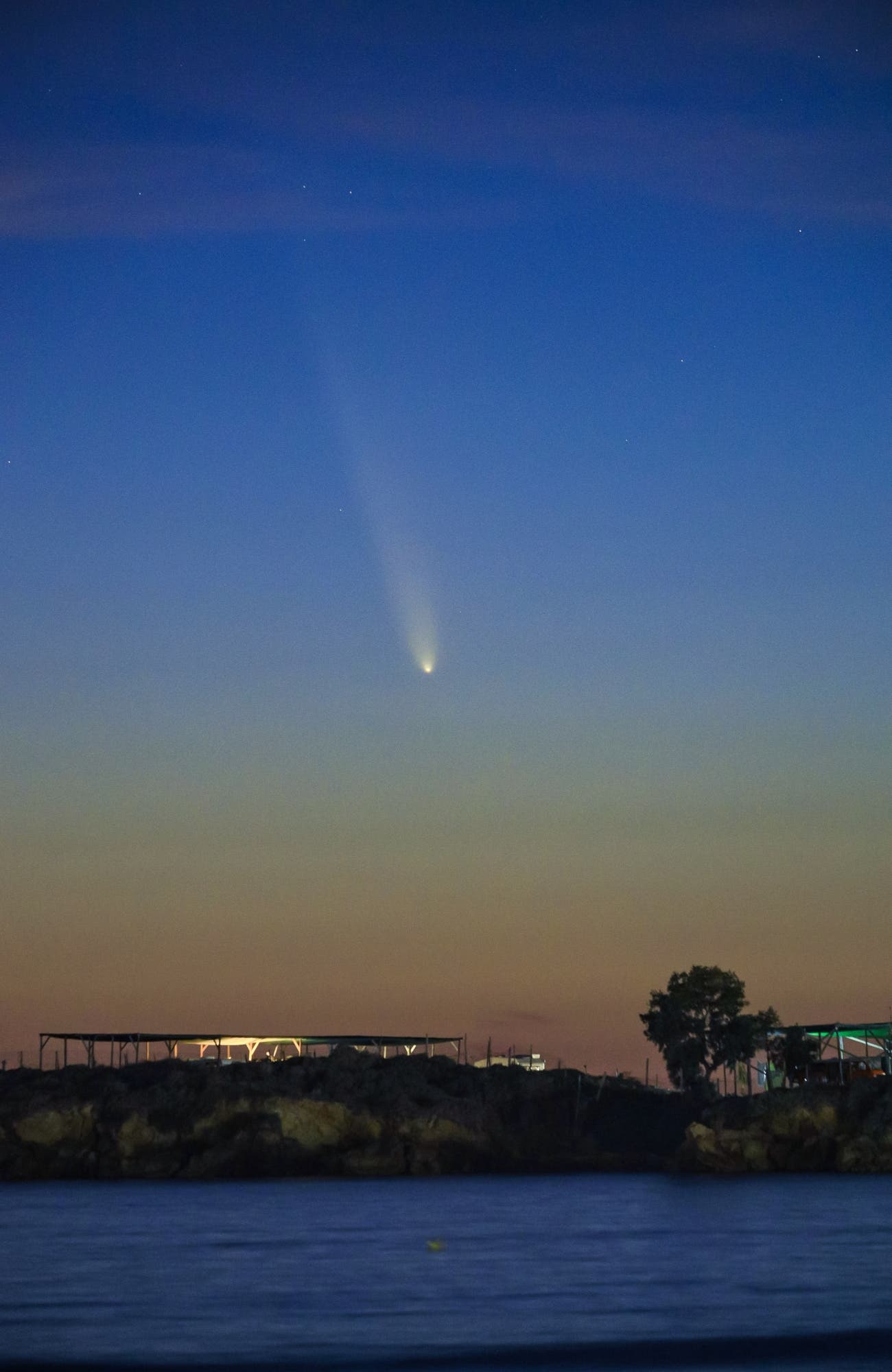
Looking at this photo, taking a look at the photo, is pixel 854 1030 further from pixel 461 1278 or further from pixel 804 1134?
pixel 461 1278

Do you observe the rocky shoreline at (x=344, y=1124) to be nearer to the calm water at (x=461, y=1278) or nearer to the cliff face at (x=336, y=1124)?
the cliff face at (x=336, y=1124)

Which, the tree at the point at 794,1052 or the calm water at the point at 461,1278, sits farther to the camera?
the tree at the point at 794,1052

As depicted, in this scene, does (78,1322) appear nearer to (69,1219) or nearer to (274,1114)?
(69,1219)

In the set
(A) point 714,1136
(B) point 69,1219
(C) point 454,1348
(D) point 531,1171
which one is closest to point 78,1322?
(C) point 454,1348

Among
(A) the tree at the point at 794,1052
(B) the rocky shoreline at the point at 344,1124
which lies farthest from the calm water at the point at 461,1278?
(A) the tree at the point at 794,1052

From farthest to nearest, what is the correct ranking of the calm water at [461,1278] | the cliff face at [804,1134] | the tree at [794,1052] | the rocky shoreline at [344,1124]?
Answer: the tree at [794,1052] < the rocky shoreline at [344,1124] < the cliff face at [804,1134] < the calm water at [461,1278]

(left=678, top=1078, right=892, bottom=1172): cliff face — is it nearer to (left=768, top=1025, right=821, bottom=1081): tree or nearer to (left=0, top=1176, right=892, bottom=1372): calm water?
(left=0, top=1176, right=892, bottom=1372): calm water

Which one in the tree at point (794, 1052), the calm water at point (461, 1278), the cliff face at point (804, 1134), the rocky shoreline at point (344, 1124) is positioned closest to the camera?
the calm water at point (461, 1278)

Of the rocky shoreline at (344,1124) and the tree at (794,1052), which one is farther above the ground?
the tree at (794,1052)
